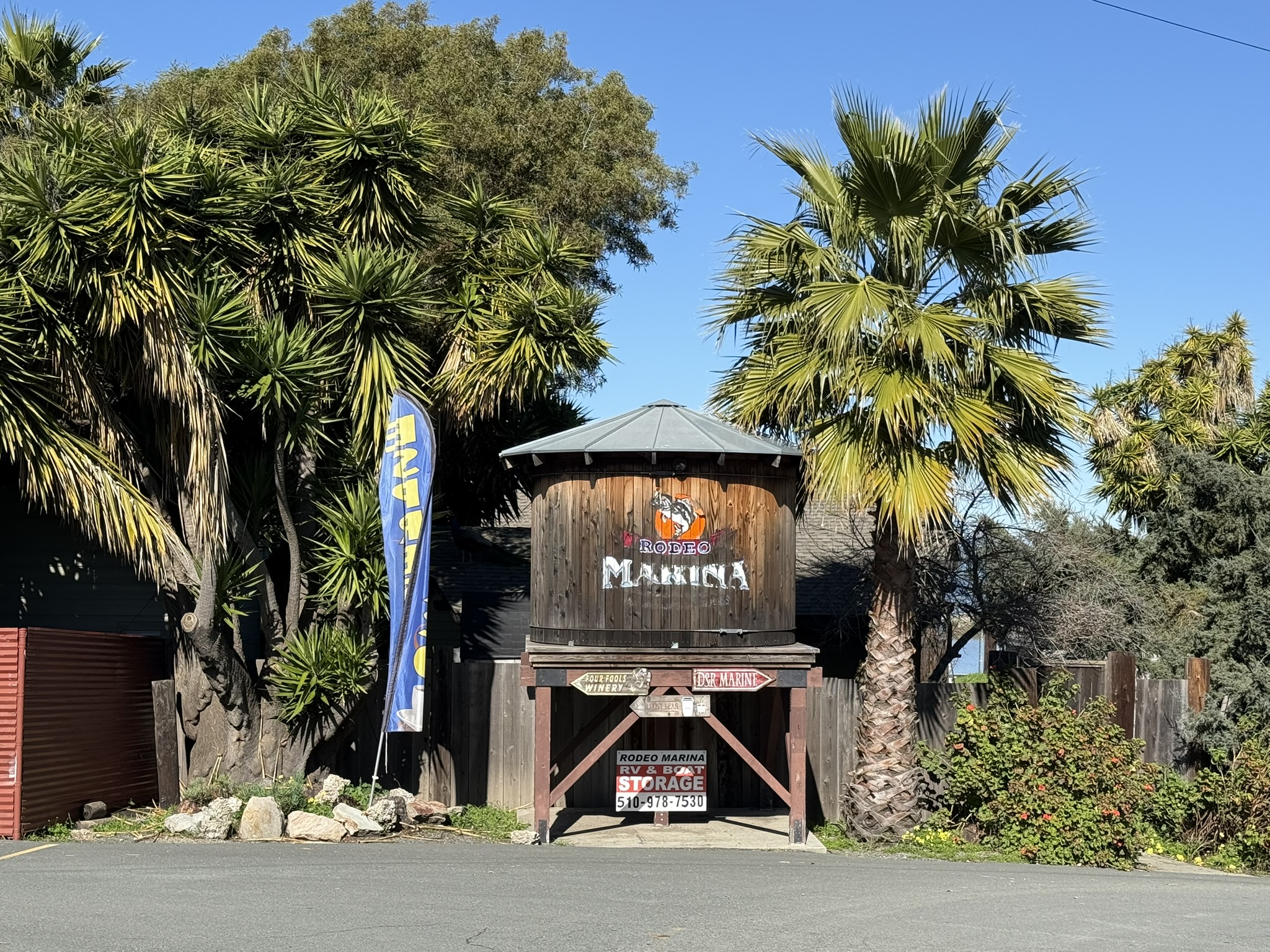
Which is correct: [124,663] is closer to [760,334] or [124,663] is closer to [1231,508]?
[760,334]

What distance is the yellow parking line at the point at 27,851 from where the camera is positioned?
11422 millimetres

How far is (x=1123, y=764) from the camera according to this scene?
1388 cm

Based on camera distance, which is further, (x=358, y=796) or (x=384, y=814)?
(x=358, y=796)

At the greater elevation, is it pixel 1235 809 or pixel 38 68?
pixel 38 68

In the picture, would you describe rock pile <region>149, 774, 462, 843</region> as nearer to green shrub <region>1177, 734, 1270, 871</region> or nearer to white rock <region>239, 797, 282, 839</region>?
white rock <region>239, 797, 282, 839</region>

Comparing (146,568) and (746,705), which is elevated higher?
(146,568)

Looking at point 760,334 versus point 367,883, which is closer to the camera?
point 367,883

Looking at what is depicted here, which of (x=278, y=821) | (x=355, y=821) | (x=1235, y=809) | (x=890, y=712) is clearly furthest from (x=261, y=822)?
(x=1235, y=809)

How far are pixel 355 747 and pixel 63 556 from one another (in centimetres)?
520

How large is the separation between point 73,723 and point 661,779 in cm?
619

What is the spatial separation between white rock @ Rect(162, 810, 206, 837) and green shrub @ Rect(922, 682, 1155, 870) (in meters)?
7.60

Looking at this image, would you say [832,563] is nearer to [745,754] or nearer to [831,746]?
[831,746]

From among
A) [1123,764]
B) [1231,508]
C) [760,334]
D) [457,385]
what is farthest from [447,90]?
[1123,764]

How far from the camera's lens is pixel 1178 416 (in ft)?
72.0
